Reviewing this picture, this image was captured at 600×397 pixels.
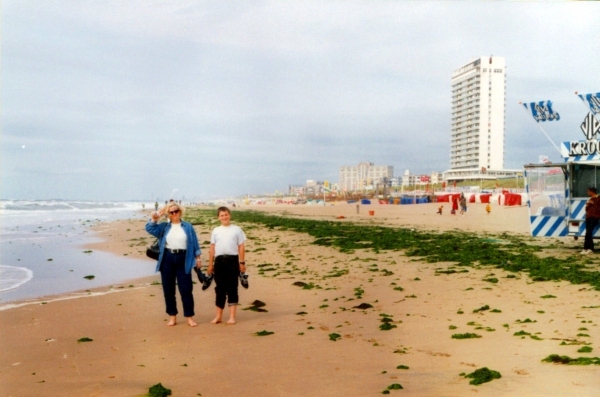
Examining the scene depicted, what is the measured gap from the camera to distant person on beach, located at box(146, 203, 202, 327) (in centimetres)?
658

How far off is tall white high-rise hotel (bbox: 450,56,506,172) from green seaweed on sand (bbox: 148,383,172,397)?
139 metres

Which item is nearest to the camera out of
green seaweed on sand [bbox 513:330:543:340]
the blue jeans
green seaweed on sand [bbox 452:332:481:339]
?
green seaweed on sand [bbox 513:330:543:340]

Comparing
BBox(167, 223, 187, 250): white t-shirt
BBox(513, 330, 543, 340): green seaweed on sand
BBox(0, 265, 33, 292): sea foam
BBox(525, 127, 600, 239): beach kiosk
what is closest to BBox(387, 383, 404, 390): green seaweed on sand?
BBox(513, 330, 543, 340): green seaweed on sand

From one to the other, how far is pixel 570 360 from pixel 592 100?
868 cm

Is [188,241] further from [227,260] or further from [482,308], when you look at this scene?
[482,308]

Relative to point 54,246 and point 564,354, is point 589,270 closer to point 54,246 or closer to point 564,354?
point 564,354

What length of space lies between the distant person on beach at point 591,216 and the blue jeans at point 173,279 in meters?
10.6

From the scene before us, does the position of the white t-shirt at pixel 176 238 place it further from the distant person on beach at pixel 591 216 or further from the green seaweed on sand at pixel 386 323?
the distant person on beach at pixel 591 216

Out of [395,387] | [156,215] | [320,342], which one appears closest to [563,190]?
[320,342]

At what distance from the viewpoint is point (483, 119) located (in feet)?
456

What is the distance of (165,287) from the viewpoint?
6652 millimetres

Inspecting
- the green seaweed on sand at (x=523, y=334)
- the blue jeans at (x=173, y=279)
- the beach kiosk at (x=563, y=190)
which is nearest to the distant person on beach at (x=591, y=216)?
the beach kiosk at (x=563, y=190)

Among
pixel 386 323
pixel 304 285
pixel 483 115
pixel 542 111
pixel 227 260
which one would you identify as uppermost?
pixel 483 115

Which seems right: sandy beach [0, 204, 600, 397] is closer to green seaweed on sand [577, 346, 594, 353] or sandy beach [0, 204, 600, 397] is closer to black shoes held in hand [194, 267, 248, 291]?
green seaweed on sand [577, 346, 594, 353]
